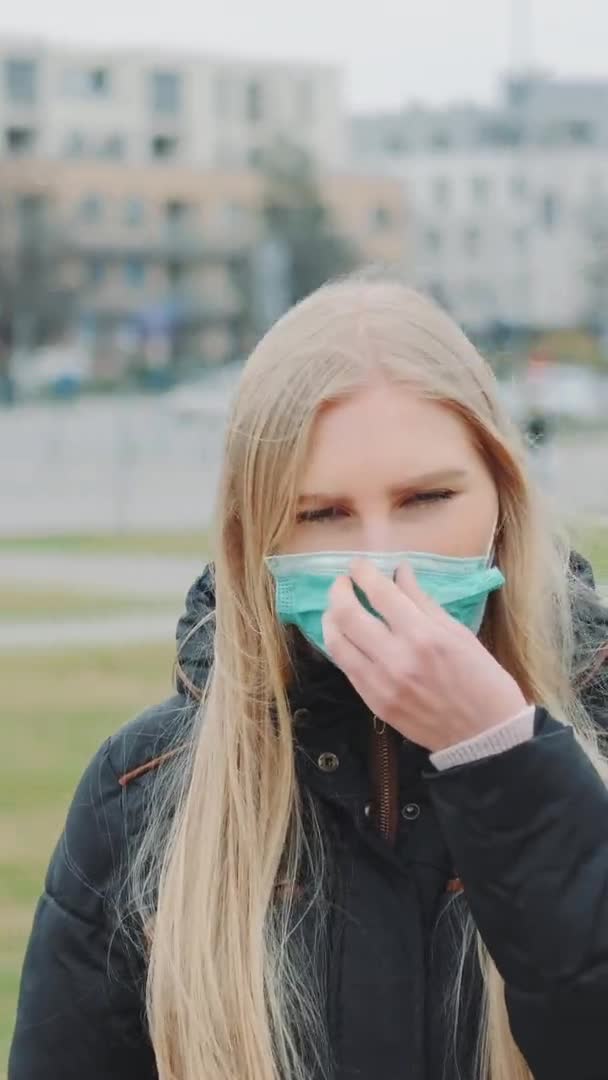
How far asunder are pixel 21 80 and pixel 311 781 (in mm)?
98895

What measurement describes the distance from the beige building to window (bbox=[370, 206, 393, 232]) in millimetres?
242

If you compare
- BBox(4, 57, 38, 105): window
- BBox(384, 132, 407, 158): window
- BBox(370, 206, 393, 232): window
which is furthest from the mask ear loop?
BBox(384, 132, 407, 158): window

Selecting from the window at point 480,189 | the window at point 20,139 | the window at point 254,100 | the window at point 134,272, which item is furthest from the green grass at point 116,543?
the window at point 480,189

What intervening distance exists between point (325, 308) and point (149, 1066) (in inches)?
30.9

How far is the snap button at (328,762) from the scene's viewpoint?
189 cm

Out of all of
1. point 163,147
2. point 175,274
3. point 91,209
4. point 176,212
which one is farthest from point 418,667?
point 163,147

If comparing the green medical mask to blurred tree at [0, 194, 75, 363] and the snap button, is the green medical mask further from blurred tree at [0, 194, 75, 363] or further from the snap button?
blurred tree at [0, 194, 75, 363]

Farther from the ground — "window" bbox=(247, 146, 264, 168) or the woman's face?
the woman's face

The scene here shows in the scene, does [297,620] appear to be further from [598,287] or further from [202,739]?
[598,287]

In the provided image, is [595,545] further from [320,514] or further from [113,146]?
[113,146]

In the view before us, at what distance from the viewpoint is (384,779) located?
187 cm

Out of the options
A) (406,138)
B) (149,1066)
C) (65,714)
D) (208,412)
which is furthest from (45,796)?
(406,138)

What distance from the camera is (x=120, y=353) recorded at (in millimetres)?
90875

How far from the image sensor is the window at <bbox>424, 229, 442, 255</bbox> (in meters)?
108
